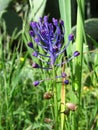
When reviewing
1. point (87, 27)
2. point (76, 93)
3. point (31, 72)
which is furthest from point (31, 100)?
point (76, 93)

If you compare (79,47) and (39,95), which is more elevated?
(79,47)

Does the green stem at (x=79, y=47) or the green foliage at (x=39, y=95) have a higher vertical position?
the green stem at (x=79, y=47)

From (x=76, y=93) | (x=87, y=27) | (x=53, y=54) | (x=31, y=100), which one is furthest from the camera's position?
(x=31, y=100)

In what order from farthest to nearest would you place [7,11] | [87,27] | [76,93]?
[7,11]
[87,27]
[76,93]

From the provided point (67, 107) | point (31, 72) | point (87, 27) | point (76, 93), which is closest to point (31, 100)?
point (31, 72)

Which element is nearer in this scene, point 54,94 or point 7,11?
point 54,94

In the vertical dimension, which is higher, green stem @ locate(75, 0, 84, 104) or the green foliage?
green stem @ locate(75, 0, 84, 104)

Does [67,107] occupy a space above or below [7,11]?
below

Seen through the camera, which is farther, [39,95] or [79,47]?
[39,95]

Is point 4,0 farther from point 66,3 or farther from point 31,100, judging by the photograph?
point 66,3

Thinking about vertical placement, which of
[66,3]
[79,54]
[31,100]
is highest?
[66,3]
